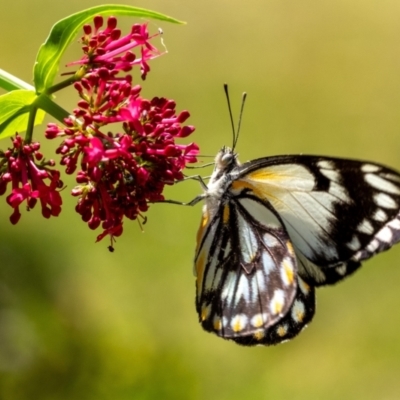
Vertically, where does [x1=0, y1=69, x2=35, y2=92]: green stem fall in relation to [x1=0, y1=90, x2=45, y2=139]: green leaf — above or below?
above

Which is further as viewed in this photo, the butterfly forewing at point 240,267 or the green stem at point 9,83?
the butterfly forewing at point 240,267

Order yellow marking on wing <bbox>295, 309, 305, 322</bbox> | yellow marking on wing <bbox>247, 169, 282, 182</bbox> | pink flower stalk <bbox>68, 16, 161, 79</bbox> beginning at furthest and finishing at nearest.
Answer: yellow marking on wing <bbox>295, 309, 305, 322</bbox>
yellow marking on wing <bbox>247, 169, 282, 182</bbox>
pink flower stalk <bbox>68, 16, 161, 79</bbox>

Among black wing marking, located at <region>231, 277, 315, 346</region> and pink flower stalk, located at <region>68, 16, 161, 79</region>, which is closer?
pink flower stalk, located at <region>68, 16, 161, 79</region>

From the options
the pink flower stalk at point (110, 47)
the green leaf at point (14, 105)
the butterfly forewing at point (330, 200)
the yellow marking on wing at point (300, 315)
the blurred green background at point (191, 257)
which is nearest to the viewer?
the green leaf at point (14, 105)

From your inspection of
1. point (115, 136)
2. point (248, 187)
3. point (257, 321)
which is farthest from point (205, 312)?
point (115, 136)

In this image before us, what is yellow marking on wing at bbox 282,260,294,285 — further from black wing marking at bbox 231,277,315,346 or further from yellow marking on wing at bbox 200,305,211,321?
yellow marking on wing at bbox 200,305,211,321

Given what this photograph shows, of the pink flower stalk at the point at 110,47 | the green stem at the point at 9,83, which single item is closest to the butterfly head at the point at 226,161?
the pink flower stalk at the point at 110,47

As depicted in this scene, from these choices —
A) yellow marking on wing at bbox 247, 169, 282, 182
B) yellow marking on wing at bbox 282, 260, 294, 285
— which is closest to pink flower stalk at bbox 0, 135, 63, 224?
yellow marking on wing at bbox 247, 169, 282, 182

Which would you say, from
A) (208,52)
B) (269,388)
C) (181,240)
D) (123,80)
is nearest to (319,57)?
(208,52)

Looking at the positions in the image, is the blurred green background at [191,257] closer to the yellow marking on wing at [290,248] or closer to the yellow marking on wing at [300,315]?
the yellow marking on wing at [300,315]
